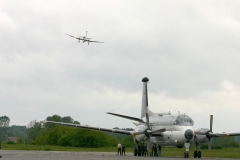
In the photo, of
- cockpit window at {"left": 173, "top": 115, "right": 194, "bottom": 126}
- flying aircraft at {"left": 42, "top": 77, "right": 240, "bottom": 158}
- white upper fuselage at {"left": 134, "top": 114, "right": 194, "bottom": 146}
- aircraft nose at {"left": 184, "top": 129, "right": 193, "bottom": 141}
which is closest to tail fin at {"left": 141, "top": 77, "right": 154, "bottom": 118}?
flying aircraft at {"left": 42, "top": 77, "right": 240, "bottom": 158}

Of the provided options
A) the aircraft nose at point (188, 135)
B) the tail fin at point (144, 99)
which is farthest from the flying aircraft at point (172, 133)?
the tail fin at point (144, 99)

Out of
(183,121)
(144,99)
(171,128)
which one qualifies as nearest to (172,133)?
(171,128)

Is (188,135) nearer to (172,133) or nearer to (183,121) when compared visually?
(183,121)

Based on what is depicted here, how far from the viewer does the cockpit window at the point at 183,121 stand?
44562 millimetres

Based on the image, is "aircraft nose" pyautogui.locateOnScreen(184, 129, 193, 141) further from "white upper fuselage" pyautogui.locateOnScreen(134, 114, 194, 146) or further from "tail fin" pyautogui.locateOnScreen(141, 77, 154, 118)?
"tail fin" pyautogui.locateOnScreen(141, 77, 154, 118)

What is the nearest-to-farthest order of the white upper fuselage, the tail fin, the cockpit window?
the white upper fuselage, the cockpit window, the tail fin

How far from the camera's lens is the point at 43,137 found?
10162 centimetres

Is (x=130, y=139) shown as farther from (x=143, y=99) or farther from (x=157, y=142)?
(x=157, y=142)

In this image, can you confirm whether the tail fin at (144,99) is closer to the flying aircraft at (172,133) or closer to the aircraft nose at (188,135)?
the flying aircraft at (172,133)

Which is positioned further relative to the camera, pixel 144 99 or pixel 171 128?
pixel 144 99

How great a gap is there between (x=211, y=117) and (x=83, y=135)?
45470 millimetres

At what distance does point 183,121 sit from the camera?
44.6 m

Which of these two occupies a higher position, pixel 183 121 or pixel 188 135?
pixel 183 121

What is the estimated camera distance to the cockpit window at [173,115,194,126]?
4456cm
